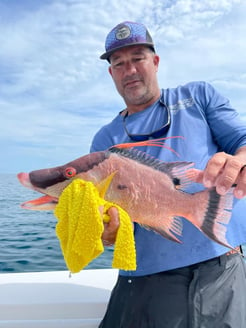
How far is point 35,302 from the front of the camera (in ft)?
9.52

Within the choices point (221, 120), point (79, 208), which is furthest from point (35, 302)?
point (221, 120)

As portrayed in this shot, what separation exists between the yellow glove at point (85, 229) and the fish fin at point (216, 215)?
43 cm

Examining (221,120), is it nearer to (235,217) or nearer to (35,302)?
(235,217)

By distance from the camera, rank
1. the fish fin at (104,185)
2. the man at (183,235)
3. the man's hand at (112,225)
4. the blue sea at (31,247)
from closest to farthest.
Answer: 1. the man's hand at (112,225)
2. the fish fin at (104,185)
3. the man at (183,235)
4. the blue sea at (31,247)

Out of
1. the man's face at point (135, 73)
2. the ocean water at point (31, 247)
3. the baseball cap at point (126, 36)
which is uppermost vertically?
the baseball cap at point (126, 36)

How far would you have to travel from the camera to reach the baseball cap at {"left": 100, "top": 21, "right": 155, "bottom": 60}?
234 centimetres

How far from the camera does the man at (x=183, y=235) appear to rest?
81.0 inches

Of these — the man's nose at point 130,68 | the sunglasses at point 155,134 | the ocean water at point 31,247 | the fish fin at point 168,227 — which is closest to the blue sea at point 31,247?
the ocean water at point 31,247

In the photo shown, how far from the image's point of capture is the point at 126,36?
234cm

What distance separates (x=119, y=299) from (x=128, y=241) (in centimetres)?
99

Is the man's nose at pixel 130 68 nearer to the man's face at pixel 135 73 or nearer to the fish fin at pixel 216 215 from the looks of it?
the man's face at pixel 135 73

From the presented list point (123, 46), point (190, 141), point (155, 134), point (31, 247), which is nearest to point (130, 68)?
point (123, 46)

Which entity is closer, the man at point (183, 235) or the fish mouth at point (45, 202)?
the fish mouth at point (45, 202)

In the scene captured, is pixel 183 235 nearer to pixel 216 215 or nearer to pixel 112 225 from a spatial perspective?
pixel 216 215
